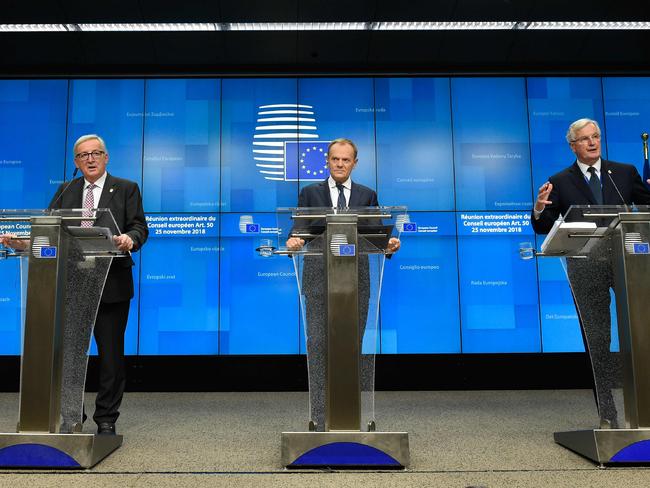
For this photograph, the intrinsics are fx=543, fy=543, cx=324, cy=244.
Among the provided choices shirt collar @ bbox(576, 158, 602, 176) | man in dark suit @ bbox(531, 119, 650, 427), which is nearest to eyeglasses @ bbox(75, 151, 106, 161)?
man in dark suit @ bbox(531, 119, 650, 427)

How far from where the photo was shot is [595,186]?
112 inches

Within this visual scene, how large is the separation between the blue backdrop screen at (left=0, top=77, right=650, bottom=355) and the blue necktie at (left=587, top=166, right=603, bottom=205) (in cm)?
218

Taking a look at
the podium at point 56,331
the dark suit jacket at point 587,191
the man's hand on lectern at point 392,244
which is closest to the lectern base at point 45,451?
the podium at point 56,331

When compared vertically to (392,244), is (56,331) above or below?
below

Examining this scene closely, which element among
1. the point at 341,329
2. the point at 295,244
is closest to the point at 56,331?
the point at 295,244

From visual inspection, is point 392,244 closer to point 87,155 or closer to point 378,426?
point 378,426

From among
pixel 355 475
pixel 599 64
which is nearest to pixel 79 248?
pixel 355 475

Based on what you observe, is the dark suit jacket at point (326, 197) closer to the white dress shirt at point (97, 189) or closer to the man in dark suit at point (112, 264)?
the man in dark suit at point (112, 264)

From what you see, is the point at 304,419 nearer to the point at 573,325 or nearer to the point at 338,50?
the point at 573,325

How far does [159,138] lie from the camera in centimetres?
507

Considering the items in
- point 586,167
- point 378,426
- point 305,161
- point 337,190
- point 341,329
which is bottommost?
point 378,426

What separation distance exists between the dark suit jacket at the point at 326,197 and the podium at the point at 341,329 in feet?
1.47

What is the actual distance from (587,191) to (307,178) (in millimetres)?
2712

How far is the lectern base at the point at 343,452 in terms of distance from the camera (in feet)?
7.02
